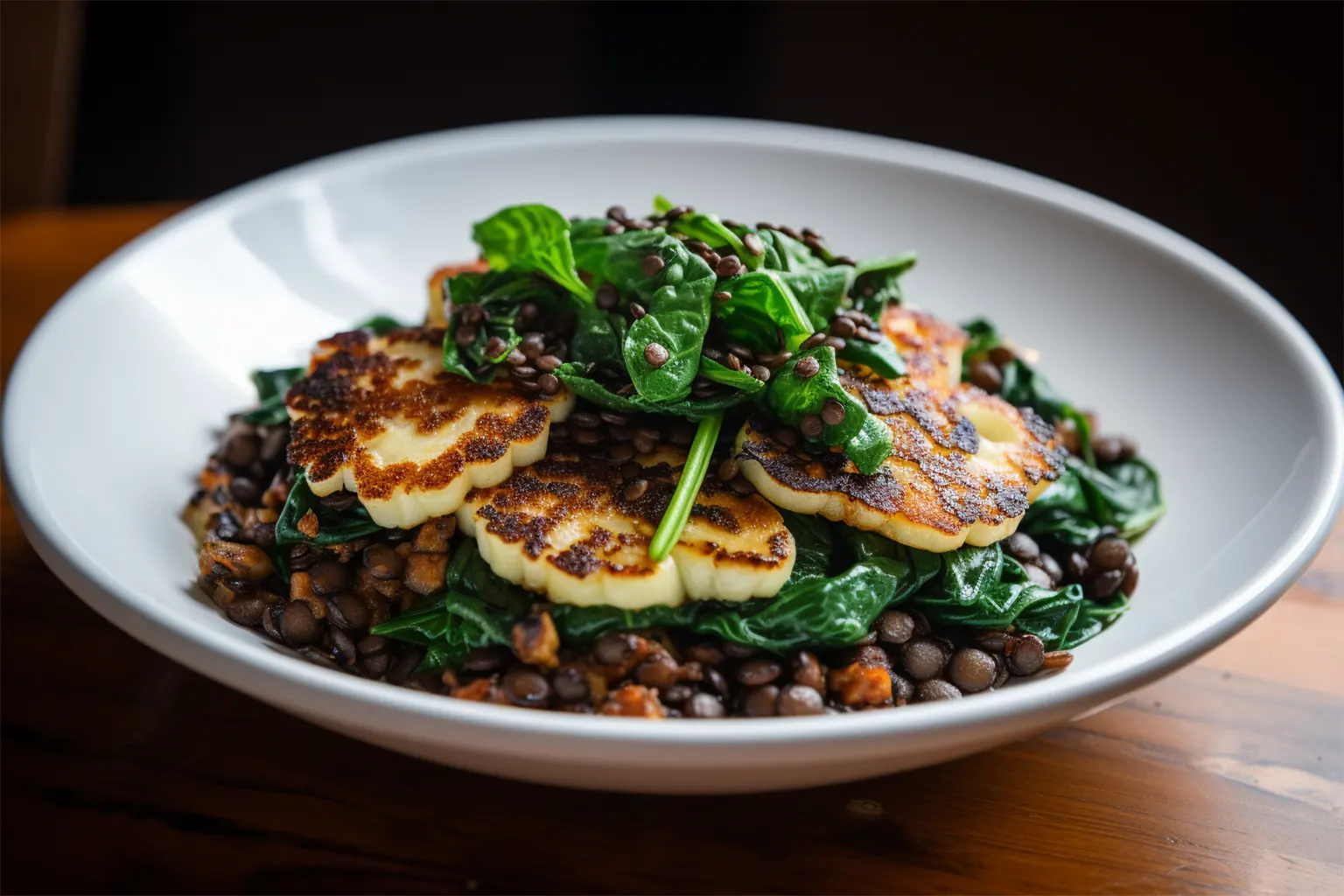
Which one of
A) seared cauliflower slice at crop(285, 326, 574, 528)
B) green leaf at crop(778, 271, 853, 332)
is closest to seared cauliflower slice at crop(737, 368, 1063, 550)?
green leaf at crop(778, 271, 853, 332)

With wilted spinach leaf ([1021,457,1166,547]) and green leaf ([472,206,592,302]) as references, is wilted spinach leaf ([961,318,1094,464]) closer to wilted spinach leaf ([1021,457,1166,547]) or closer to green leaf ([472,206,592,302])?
wilted spinach leaf ([1021,457,1166,547])

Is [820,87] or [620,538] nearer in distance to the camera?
[620,538]

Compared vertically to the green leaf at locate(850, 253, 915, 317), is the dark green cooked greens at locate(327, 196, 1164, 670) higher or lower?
lower

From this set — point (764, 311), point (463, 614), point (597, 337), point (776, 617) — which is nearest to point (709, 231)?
point (764, 311)

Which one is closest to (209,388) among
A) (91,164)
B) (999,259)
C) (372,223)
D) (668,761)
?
(372,223)

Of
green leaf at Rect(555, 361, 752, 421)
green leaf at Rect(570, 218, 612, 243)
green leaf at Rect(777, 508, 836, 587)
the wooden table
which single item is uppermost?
A: green leaf at Rect(570, 218, 612, 243)

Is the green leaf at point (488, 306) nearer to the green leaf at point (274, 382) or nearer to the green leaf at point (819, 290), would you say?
the green leaf at point (819, 290)

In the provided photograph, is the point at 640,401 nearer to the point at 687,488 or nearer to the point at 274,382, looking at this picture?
the point at 687,488
